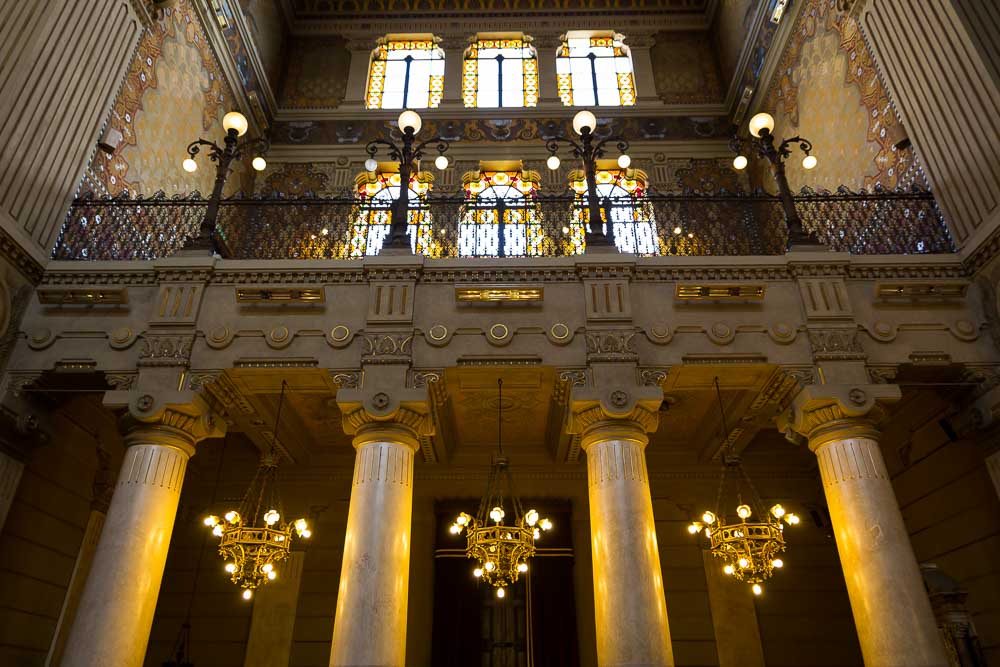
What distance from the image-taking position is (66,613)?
25.1ft

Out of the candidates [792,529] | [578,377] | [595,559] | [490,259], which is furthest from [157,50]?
[792,529]

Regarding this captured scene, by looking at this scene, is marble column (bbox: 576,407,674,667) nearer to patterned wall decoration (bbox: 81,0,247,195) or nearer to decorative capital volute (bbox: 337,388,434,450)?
decorative capital volute (bbox: 337,388,434,450)

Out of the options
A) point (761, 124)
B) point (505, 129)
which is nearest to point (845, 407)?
point (761, 124)

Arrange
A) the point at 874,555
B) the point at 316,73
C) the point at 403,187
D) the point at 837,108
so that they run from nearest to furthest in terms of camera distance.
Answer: the point at 874,555
the point at 403,187
the point at 837,108
the point at 316,73

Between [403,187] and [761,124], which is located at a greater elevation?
[761,124]

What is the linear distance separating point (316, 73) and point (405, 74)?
1.77m

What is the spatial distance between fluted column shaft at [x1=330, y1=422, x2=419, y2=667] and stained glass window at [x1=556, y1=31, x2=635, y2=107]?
9.02 metres

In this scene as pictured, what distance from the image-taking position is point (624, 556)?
588 centimetres

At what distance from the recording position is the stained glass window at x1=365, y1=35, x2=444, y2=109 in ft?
43.9

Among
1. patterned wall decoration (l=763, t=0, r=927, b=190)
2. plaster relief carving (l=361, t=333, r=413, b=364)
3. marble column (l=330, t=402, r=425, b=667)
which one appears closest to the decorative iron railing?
patterned wall decoration (l=763, t=0, r=927, b=190)

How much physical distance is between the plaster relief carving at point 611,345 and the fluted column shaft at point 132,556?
13.6 ft

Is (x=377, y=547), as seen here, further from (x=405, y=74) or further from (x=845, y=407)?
(x=405, y=74)

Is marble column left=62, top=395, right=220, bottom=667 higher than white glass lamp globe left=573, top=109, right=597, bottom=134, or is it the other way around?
white glass lamp globe left=573, top=109, right=597, bottom=134

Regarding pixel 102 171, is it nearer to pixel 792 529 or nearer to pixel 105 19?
pixel 105 19
